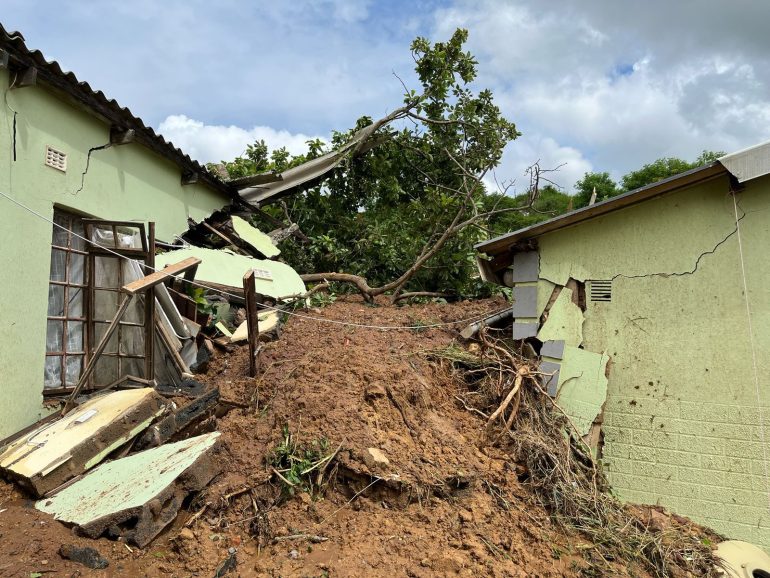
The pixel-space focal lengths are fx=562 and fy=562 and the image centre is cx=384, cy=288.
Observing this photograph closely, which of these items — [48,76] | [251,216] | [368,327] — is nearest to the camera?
[48,76]

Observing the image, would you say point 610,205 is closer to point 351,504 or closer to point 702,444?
point 702,444

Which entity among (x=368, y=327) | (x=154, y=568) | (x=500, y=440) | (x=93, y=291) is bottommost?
(x=154, y=568)

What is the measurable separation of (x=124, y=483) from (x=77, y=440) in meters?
0.83

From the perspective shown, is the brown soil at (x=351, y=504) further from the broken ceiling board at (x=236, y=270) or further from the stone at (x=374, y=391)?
the broken ceiling board at (x=236, y=270)

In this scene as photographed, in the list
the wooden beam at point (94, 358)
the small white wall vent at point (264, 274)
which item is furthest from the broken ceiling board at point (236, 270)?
the wooden beam at point (94, 358)

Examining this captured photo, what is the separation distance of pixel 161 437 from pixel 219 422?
56cm

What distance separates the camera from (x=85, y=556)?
159 inches

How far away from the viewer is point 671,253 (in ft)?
20.1

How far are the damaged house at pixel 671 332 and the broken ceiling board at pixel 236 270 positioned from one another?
394 centimetres

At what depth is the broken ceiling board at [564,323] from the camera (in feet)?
21.2

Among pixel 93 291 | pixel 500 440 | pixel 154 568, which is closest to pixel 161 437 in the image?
pixel 154 568

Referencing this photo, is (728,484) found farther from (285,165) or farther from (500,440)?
(285,165)

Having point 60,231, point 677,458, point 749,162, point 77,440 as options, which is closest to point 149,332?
point 60,231

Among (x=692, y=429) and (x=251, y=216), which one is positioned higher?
(x=251, y=216)
